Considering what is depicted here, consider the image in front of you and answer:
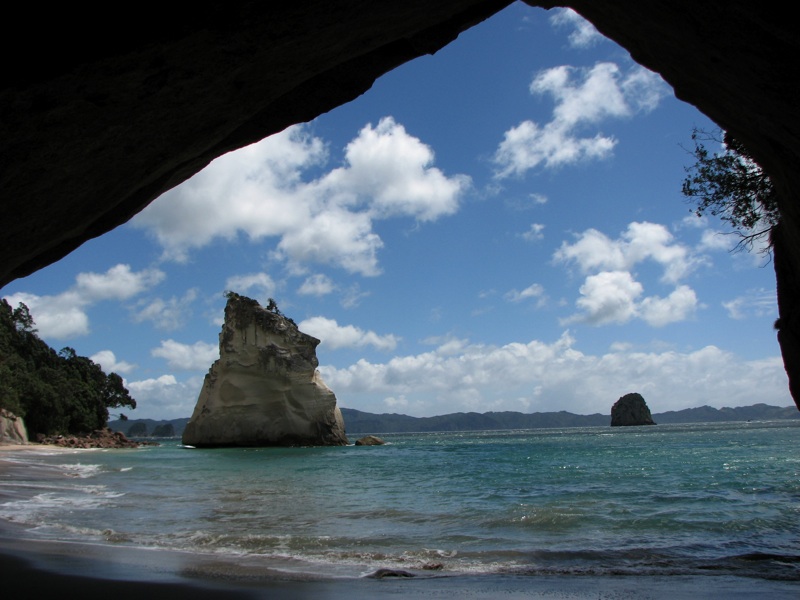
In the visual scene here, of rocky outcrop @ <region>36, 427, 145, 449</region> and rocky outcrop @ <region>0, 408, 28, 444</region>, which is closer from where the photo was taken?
rocky outcrop @ <region>0, 408, 28, 444</region>

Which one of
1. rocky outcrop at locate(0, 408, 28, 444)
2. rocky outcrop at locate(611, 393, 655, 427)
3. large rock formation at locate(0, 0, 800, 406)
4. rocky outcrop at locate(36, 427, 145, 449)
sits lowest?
rocky outcrop at locate(611, 393, 655, 427)

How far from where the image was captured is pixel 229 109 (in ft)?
16.5

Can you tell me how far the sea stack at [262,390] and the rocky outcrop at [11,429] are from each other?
12.2 meters

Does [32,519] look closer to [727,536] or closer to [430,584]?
[430,584]

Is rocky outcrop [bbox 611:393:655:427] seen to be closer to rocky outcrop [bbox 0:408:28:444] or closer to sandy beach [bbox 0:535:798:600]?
rocky outcrop [bbox 0:408:28:444]

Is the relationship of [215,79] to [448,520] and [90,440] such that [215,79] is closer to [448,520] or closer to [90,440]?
[448,520]

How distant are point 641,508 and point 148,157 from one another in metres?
11.0

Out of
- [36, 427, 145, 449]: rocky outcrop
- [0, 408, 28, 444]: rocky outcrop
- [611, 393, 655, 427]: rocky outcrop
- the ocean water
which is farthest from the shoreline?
[611, 393, 655, 427]: rocky outcrop

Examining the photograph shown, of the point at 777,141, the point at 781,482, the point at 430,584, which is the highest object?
the point at 777,141

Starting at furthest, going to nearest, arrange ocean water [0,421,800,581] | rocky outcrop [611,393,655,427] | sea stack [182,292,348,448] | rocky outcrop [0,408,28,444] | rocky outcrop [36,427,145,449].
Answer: rocky outcrop [611,393,655,427] < rocky outcrop [36,427,145,449] < sea stack [182,292,348,448] < rocky outcrop [0,408,28,444] < ocean water [0,421,800,581]

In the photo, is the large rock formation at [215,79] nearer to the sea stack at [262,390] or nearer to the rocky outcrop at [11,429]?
the rocky outcrop at [11,429]

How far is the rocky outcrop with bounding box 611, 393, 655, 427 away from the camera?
14475cm

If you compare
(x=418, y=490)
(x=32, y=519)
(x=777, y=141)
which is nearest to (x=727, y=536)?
(x=777, y=141)

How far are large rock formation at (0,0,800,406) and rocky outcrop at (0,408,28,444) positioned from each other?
4031 cm
